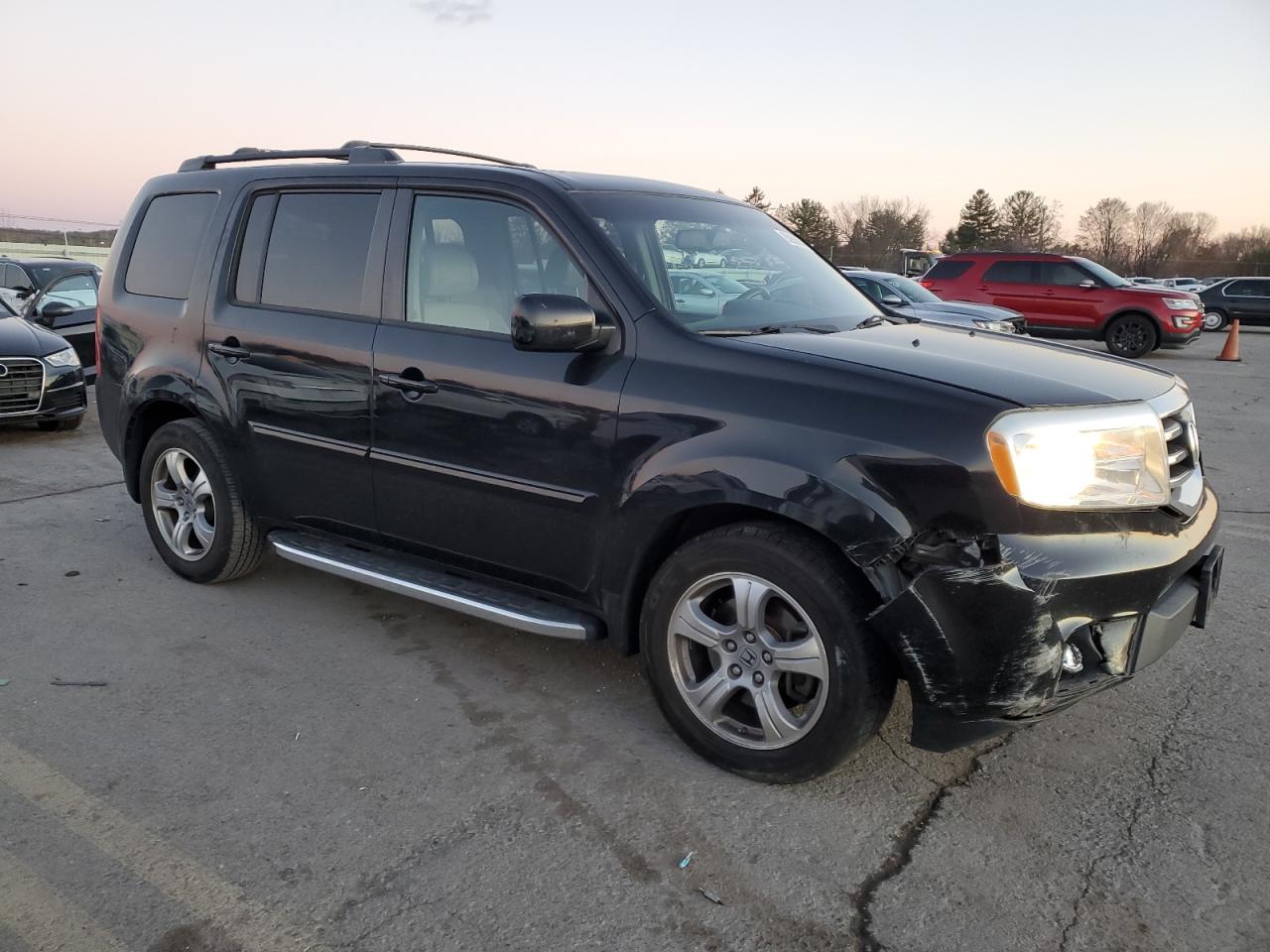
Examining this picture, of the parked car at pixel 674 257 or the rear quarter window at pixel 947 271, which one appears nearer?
the parked car at pixel 674 257

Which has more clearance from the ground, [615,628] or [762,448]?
[762,448]

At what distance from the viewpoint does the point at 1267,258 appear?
57.7 meters

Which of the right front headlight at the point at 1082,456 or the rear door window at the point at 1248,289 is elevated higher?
the rear door window at the point at 1248,289

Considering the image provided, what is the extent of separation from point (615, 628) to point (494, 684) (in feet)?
2.28

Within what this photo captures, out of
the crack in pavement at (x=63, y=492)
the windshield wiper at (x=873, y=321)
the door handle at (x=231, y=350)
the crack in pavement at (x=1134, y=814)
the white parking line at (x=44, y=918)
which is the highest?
the windshield wiper at (x=873, y=321)

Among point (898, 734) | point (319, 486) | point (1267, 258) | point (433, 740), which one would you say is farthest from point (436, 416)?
point (1267, 258)

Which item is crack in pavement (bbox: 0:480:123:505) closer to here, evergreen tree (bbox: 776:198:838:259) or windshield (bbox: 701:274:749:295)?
windshield (bbox: 701:274:749:295)

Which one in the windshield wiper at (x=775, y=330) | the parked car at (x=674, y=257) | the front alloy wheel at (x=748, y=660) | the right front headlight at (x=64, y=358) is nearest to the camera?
the front alloy wheel at (x=748, y=660)

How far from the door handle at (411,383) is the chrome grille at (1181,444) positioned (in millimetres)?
2454

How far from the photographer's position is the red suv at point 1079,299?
680 inches

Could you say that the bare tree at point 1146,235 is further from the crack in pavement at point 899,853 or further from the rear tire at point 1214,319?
the crack in pavement at point 899,853

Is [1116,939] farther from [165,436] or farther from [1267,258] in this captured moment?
[1267,258]

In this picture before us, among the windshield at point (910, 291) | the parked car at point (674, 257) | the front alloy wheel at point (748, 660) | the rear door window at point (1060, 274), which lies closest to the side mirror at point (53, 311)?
the parked car at point (674, 257)


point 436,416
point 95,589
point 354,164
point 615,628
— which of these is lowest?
point 95,589
